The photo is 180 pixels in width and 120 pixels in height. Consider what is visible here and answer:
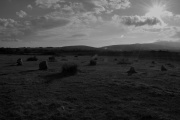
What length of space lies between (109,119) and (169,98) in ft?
12.3

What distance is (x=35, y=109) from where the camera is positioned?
5.83 meters

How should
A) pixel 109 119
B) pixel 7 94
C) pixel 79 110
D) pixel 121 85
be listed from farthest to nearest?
pixel 121 85, pixel 7 94, pixel 79 110, pixel 109 119

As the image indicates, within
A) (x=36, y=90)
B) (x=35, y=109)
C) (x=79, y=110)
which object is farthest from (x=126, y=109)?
(x=36, y=90)

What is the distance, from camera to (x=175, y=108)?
19.7 feet

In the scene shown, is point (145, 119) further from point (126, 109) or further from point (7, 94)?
point (7, 94)

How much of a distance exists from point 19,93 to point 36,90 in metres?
0.89

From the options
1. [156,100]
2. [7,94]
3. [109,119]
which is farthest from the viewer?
[7,94]

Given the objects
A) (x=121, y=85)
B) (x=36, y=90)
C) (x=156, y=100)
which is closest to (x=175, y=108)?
(x=156, y=100)

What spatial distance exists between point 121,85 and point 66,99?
3845 millimetres

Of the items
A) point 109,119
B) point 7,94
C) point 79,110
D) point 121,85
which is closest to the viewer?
Result: point 109,119

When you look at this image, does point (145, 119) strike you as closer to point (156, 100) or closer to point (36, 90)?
point (156, 100)

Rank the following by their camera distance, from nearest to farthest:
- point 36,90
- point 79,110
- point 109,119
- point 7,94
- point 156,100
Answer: point 109,119 < point 79,110 < point 156,100 < point 7,94 < point 36,90

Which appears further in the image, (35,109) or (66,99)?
(66,99)

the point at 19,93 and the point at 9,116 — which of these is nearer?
the point at 9,116
